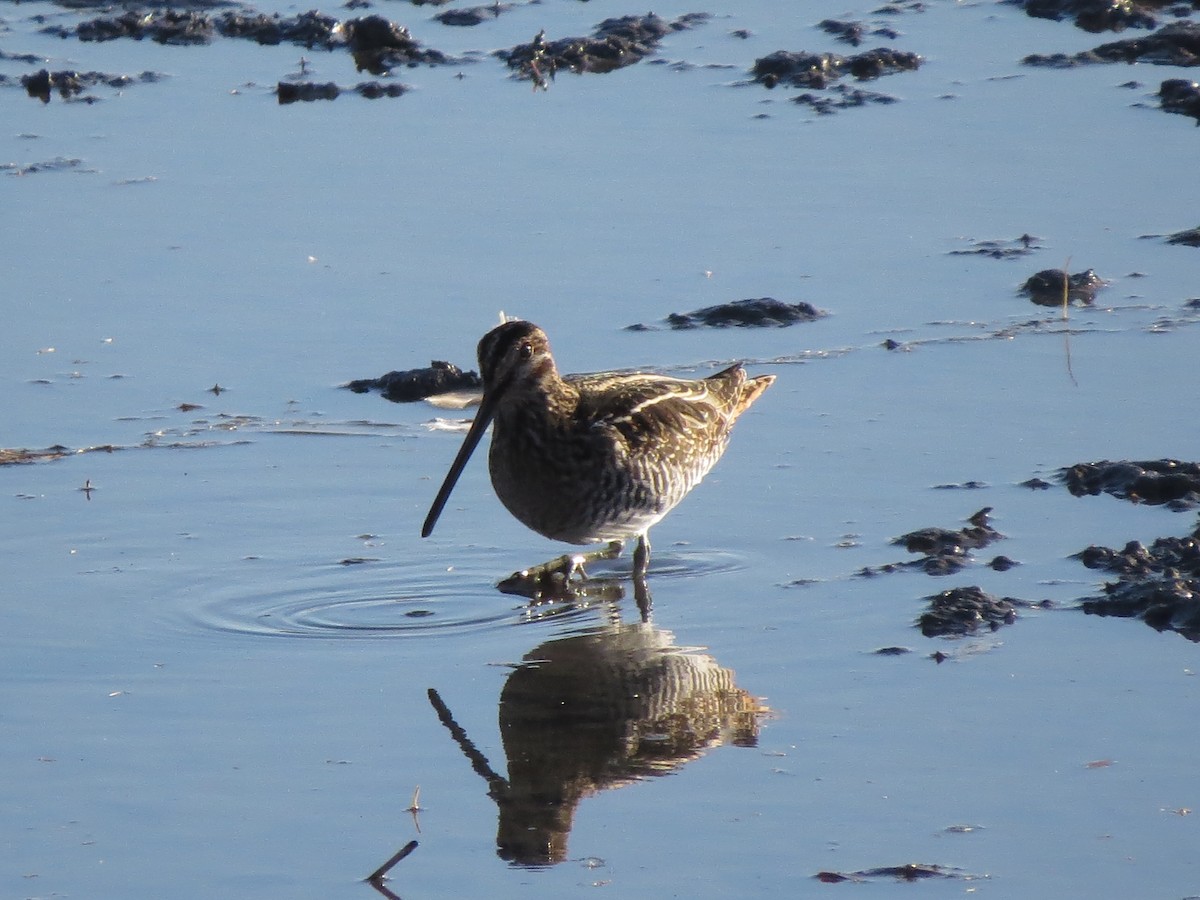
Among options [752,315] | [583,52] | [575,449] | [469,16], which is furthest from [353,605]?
[469,16]

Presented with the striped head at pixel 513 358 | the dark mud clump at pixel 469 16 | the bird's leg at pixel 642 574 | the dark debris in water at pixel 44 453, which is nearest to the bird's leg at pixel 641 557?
the bird's leg at pixel 642 574

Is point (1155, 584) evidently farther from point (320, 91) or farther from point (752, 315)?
point (320, 91)

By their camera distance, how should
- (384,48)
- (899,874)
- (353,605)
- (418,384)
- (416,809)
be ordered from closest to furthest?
1. (899,874)
2. (416,809)
3. (353,605)
4. (418,384)
5. (384,48)

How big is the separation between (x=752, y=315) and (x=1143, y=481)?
2.11m

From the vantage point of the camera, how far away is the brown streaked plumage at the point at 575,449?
6227 mm

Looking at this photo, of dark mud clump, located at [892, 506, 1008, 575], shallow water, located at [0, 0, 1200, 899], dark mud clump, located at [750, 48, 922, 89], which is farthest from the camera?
dark mud clump, located at [750, 48, 922, 89]

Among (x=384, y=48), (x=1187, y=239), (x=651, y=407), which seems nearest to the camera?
(x=651, y=407)

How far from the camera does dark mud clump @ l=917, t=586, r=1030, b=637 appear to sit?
216 inches

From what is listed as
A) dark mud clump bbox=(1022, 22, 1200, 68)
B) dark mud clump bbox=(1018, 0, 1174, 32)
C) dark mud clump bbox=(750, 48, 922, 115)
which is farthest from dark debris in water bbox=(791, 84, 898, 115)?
dark mud clump bbox=(1018, 0, 1174, 32)

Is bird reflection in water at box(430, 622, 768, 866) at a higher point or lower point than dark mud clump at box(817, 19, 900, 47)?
lower

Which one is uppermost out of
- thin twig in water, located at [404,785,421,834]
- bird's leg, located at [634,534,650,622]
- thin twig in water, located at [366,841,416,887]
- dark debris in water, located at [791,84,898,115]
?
dark debris in water, located at [791,84,898,115]

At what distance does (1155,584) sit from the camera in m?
5.55

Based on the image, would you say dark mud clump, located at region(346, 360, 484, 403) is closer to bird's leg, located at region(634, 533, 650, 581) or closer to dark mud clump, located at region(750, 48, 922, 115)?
bird's leg, located at region(634, 533, 650, 581)

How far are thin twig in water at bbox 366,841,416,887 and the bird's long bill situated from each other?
6.18 ft
